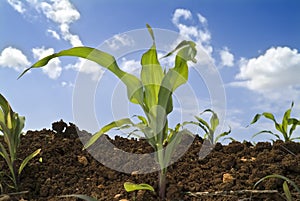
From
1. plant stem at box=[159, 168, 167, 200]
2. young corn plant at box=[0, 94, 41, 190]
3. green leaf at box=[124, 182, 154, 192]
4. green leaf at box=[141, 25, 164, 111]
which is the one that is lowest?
green leaf at box=[124, 182, 154, 192]

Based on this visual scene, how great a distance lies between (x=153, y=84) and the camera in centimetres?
176

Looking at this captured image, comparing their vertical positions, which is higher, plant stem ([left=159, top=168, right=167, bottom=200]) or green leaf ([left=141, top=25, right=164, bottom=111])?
green leaf ([left=141, top=25, right=164, bottom=111])

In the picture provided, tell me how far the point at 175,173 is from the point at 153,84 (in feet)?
1.84

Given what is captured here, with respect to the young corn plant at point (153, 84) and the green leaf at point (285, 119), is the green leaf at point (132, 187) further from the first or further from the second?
the green leaf at point (285, 119)

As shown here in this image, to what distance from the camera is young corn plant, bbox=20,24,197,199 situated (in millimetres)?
Result: 1721

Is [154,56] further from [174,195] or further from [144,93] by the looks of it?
[174,195]

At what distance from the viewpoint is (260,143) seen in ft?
8.11

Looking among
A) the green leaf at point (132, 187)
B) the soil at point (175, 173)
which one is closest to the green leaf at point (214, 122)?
the soil at point (175, 173)

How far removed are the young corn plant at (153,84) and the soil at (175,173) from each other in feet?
0.76

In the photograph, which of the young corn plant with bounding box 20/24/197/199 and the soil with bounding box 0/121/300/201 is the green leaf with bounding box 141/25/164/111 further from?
the soil with bounding box 0/121/300/201

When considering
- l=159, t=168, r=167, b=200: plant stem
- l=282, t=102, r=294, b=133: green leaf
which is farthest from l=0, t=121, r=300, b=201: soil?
l=282, t=102, r=294, b=133: green leaf

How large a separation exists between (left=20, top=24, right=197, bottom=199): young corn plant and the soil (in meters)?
0.23

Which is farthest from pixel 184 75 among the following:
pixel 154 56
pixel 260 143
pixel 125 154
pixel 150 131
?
pixel 260 143

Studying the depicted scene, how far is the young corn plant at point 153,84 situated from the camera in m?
1.72
